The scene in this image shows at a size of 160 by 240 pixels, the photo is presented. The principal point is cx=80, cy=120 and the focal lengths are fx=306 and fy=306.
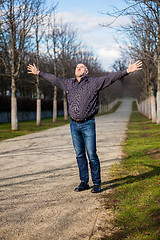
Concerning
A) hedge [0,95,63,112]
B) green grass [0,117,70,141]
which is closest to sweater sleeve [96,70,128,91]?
green grass [0,117,70,141]

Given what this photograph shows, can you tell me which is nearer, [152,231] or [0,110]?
[152,231]

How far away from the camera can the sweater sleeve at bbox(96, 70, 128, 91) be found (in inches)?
191

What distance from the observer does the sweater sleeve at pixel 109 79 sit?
4852 millimetres

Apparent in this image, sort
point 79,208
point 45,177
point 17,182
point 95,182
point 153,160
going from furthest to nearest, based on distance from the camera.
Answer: point 153,160 < point 45,177 < point 17,182 < point 95,182 < point 79,208

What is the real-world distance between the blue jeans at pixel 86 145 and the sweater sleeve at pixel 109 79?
1.91 ft

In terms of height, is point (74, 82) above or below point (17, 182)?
above

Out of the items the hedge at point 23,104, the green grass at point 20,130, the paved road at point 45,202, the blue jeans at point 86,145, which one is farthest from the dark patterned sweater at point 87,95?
the hedge at point 23,104

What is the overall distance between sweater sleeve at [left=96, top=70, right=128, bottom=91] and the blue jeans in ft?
1.91

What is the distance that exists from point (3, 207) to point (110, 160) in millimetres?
Result: 4082

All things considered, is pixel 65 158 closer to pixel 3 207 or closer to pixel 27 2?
pixel 3 207

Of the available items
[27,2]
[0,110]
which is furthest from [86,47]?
[27,2]

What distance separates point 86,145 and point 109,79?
1.14m

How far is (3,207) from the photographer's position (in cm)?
433

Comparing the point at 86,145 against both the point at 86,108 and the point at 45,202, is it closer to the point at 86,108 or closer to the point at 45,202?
the point at 86,108
